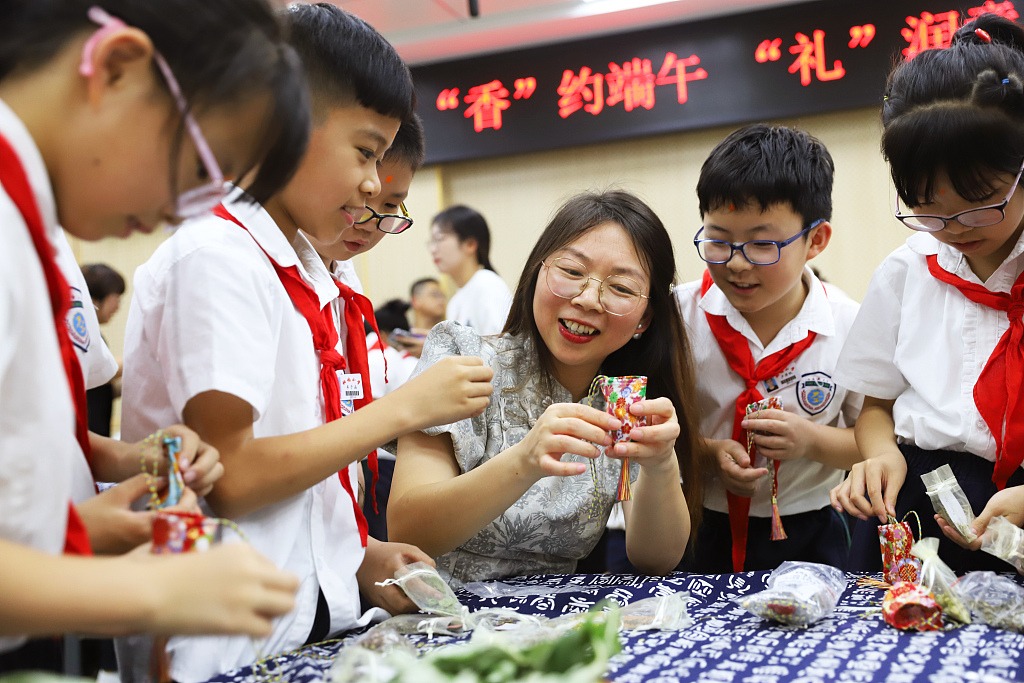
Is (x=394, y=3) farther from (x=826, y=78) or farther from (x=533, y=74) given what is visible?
(x=826, y=78)

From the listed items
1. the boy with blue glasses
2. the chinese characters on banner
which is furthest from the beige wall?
the boy with blue glasses

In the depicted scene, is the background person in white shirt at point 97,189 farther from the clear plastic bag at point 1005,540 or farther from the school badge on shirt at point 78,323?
the clear plastic bag at point 1005,540

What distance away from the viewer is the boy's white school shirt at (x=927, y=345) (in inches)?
73.5

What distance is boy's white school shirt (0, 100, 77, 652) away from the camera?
0.90 metres

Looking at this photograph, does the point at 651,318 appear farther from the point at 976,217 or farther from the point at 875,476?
the point at 976,217

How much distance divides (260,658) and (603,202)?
1251 mm

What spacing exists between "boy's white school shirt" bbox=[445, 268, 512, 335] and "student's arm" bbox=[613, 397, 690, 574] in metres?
3.04

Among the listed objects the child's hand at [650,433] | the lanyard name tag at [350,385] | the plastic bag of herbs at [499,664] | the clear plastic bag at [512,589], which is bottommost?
the clear plastic bag at [512,589]

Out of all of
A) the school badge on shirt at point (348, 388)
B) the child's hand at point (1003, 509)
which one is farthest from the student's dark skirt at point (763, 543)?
the school badge on shirt at point (348, 388)

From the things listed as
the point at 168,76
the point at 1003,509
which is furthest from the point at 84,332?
the point at 1003,509

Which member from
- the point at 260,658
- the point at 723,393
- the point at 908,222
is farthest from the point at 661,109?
the point at 260,658

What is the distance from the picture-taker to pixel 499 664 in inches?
41.2

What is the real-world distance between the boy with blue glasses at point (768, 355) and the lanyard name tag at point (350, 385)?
1.05 meters

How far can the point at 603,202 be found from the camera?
2.12 m
